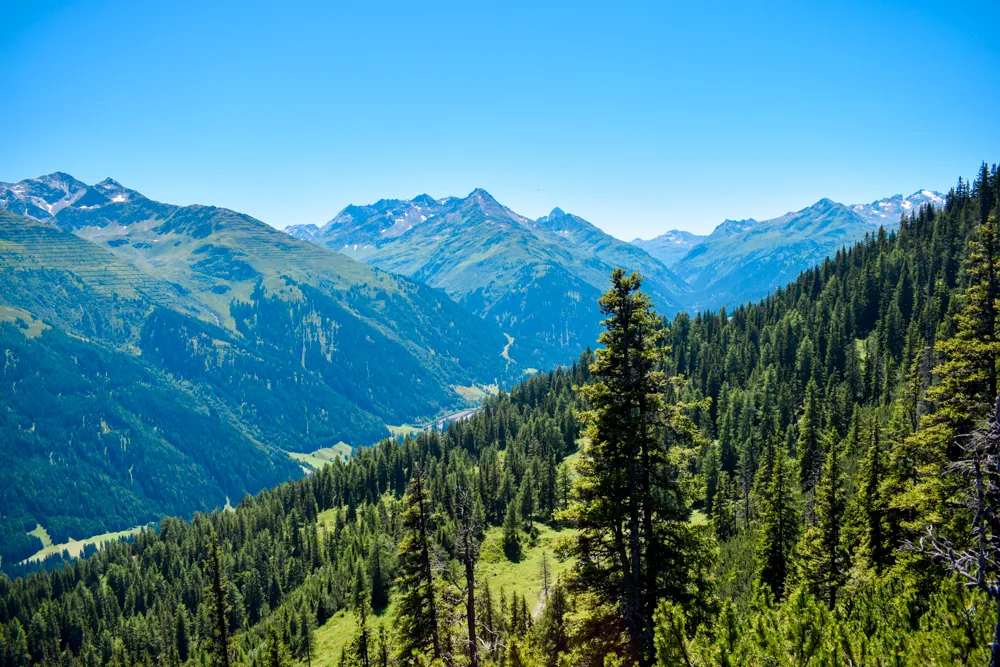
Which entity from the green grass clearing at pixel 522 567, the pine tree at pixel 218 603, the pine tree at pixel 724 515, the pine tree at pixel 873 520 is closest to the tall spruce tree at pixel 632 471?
the pine tree at pixel 873 520

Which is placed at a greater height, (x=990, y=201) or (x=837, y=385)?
(x=990, y=201)

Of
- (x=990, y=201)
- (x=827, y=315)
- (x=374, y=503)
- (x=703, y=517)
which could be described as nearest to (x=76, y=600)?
(x=374, y=503)

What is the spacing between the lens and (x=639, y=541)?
19953 mm

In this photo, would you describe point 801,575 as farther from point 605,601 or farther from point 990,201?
point 990,201

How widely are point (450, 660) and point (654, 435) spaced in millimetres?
18205

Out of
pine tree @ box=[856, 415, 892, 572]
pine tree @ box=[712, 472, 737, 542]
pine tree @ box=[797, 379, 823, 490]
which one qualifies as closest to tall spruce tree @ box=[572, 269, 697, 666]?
pine tree @ box=[856, 415, 892, 572]

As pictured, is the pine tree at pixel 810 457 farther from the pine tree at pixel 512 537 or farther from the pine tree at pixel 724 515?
the pine tree at pixel 512 537

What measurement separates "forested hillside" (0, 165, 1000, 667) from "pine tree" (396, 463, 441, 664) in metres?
0.13

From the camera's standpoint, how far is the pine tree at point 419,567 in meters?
29.2

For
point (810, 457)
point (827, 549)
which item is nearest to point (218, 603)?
point (827, 549)

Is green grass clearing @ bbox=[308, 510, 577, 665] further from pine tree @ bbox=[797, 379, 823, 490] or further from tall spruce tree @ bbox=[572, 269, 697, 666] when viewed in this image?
tall spruce tree @ bbox=[572, 269, 697, 666]

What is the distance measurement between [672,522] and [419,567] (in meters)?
15.4

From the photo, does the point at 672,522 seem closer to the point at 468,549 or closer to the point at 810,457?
the point at 468,549

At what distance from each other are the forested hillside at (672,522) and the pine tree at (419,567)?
0.13m
